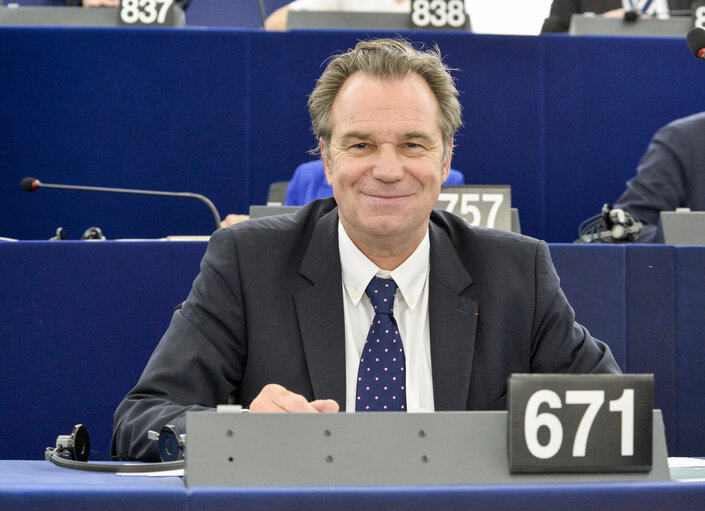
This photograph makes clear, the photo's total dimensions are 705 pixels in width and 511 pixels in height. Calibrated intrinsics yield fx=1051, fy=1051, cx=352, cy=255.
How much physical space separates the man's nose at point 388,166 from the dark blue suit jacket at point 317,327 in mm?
150

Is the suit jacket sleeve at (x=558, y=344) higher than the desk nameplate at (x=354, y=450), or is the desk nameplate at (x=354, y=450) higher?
the suit jacket sleeve at (x=558, y=344)

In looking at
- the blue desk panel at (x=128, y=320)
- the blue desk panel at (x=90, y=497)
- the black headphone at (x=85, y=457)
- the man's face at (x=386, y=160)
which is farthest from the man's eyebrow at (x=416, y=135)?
the blue desk panel at (x=90, y=497)

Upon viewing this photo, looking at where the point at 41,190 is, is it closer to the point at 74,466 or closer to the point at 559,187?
the point at 559,187

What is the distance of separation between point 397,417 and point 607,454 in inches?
7.9

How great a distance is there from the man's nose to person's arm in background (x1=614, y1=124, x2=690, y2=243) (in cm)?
198

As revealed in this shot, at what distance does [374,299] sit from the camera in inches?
65.5

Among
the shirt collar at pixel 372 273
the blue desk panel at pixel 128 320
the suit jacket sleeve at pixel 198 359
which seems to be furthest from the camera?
the blue desk panel at pixel 128 320

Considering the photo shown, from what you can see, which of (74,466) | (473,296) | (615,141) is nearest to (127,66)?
(615,141)

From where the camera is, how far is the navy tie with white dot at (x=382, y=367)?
5.21 feet

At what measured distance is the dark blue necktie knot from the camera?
5.42ft

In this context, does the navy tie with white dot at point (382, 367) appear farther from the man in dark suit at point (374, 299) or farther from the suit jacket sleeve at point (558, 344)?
the suit jacket sleeve at point (558, 344)

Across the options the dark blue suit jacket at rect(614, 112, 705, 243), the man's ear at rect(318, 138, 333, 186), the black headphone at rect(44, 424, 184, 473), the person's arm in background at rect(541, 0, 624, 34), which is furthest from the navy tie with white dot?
the person's arm in background at rect(541, 0, 624, 34)

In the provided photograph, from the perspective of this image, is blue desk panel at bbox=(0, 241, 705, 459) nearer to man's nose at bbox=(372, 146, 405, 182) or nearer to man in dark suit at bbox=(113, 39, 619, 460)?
man in dark suit at bbox=(113, 39, 619, 460)

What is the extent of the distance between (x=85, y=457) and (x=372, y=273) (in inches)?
22.6
